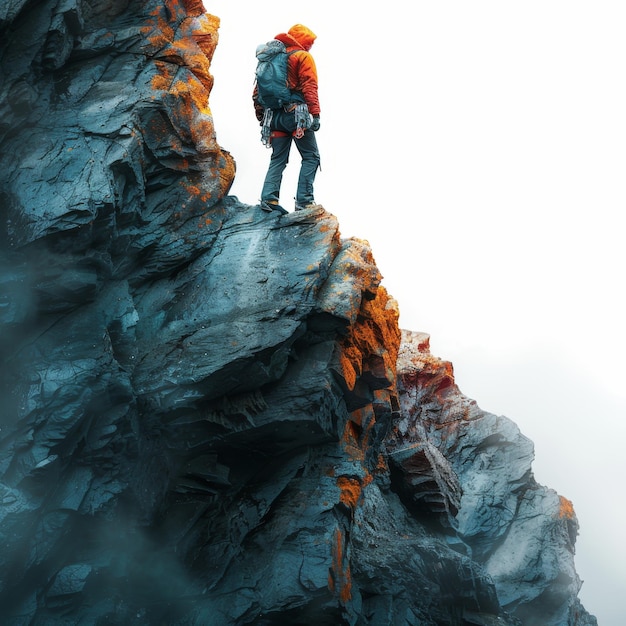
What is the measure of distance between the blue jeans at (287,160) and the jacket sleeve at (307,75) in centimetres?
53

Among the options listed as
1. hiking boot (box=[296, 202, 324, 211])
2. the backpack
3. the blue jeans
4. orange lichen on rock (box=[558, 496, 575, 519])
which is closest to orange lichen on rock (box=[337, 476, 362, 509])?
hiking boot (box=[296, 202, 324, 211])

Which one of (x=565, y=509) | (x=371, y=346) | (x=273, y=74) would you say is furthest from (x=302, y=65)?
(x=565, y=509)

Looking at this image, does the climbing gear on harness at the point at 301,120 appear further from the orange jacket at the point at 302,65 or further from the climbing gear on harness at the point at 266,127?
the climbing gear on harness at the point at 266,127

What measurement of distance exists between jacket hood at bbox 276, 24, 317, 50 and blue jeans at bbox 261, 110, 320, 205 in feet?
5.45

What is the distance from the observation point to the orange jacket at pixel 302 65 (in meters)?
15.8

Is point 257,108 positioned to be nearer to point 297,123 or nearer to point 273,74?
point 273,74

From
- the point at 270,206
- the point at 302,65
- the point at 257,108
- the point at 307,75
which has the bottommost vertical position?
the point at 270,206

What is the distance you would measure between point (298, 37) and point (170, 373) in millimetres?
8945

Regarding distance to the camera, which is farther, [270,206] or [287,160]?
[287,160]

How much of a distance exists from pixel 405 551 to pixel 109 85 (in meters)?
11.6

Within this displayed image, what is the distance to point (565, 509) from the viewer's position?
69.5 ft

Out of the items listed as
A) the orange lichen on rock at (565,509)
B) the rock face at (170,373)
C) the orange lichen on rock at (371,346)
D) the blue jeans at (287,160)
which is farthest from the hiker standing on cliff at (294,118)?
the orange lichen on rock at (565,509)

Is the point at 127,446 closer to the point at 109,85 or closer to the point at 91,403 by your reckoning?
the point at 91,403

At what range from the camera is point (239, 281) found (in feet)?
44.8
